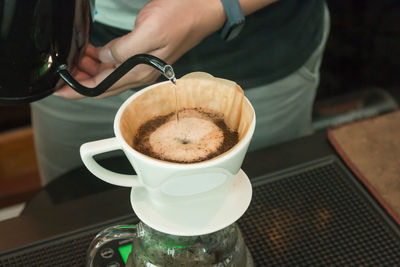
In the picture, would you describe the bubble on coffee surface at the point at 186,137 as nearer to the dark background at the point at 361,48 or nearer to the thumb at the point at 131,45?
the thumb at the point at 131,45

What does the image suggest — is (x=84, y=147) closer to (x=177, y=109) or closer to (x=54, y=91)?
(x=177, y=109)

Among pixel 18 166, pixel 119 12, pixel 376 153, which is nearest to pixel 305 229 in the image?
pixel 376 153

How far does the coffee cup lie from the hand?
0.84 ft

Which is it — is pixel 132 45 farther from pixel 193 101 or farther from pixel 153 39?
pixel 193 101

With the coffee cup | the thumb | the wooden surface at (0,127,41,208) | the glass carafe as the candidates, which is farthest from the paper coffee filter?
the wooden surface at (0,127,41,208)

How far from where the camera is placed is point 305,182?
2.79 feet

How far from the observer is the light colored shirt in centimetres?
93

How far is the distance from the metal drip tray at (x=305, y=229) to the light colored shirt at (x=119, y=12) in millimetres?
391

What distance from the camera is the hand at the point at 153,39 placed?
31.0 inches

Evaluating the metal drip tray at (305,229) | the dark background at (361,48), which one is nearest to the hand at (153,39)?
the metal drip tray at (305,229)

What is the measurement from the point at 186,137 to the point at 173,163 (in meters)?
0.08

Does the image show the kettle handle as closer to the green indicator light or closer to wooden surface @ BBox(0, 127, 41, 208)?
the green indicator light

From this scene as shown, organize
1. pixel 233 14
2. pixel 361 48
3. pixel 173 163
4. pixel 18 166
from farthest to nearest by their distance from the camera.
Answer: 1. pixel 361 48
2. pixel 18 166
3. pixel 233 14
4. pixel 173 163

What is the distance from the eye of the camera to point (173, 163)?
0.46 metres
